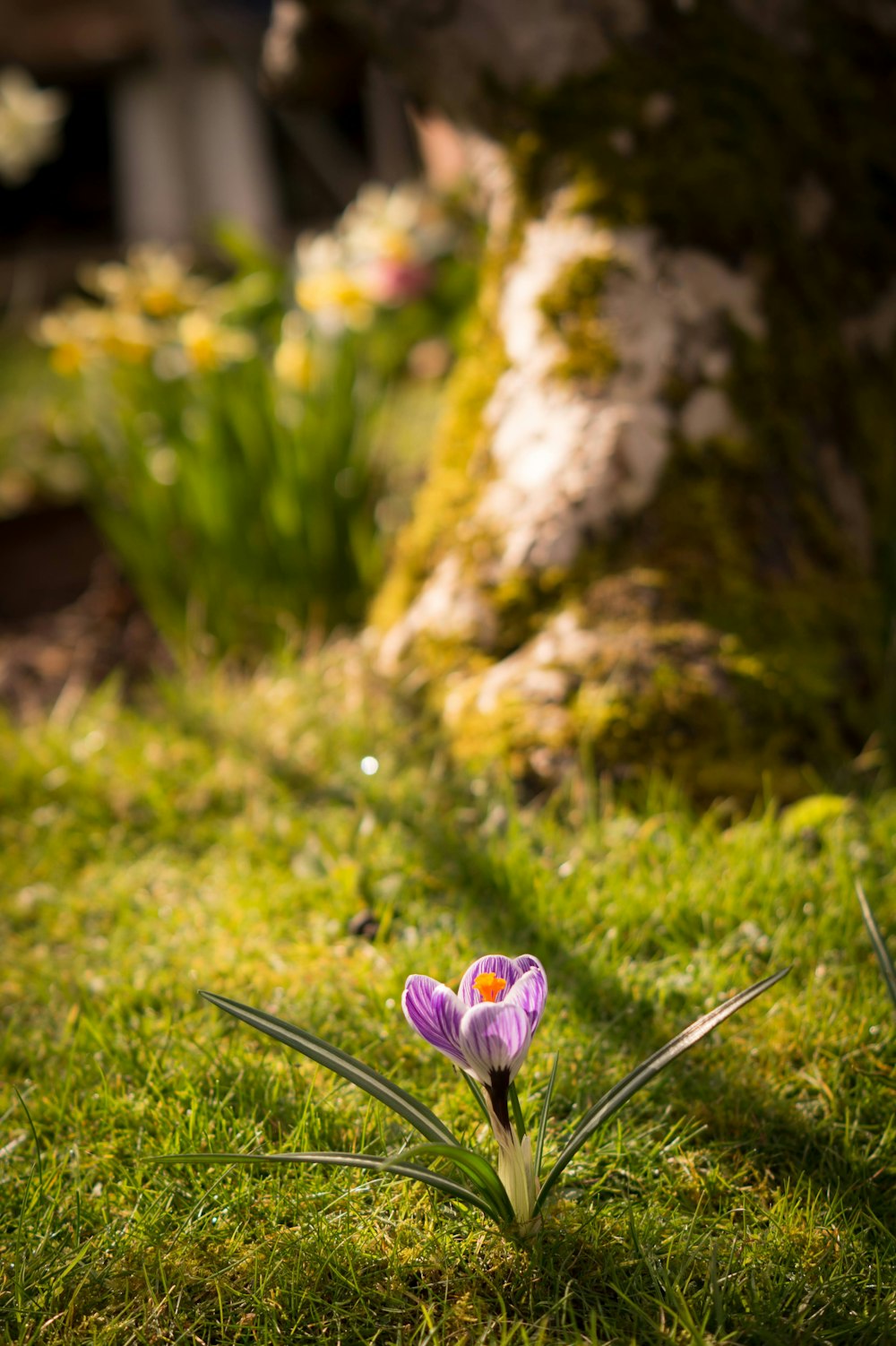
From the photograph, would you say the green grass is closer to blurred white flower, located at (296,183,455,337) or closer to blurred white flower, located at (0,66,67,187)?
blurred white flower, located at (296,183,455,337)

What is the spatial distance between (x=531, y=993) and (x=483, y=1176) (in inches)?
7.6

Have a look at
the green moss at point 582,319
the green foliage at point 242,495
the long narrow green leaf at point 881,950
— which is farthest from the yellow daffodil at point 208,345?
the long narrow green leaf at point 881,950

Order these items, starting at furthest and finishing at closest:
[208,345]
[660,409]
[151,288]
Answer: [151,288], [208,345], [660,409]

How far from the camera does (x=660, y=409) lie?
2.44 metres

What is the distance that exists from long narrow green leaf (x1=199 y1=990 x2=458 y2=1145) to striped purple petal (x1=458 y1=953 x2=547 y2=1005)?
4.7 inches

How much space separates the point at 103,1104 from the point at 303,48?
2.96 metres

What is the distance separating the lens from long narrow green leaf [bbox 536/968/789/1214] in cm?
108

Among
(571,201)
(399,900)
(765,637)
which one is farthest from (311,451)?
(399,900)

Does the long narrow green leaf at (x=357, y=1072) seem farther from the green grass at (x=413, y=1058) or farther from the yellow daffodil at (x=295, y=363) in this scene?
the yellow daffodil at (x=295, y=363)

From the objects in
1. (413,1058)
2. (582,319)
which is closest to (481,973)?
(413,1058)

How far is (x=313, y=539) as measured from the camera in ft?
10.1

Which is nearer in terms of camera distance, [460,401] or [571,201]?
[571,201]

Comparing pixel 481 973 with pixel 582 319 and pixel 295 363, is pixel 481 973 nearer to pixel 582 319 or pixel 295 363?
pixel 582 319

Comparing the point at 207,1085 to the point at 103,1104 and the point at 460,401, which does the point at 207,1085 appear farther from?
the point at 460,401
